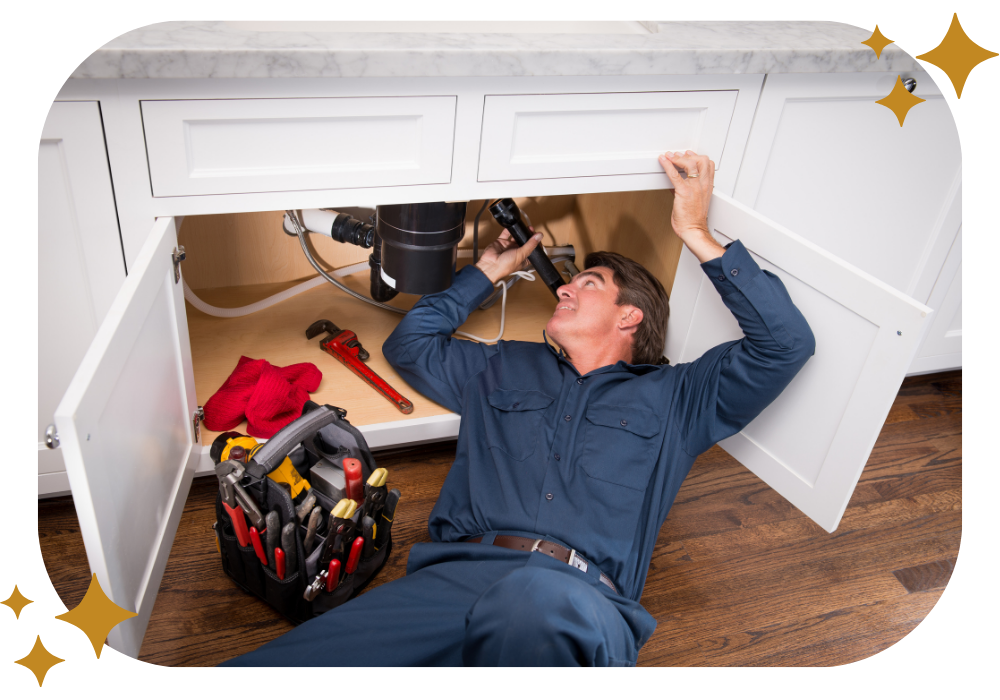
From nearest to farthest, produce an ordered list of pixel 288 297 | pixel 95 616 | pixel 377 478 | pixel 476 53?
pixel 95 616 < pixel 476 53 < pixel 377 478 < pixel 288 297

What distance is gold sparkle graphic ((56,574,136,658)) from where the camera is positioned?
0.88 metres

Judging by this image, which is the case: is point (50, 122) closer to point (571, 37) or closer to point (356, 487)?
point (356, 487)

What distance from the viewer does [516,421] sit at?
1.40 m

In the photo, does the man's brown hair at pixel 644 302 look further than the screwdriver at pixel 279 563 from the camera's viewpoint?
Yes

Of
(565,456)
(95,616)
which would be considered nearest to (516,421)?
(565,456)

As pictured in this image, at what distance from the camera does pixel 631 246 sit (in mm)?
1867

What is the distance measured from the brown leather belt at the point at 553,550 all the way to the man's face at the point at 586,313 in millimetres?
423

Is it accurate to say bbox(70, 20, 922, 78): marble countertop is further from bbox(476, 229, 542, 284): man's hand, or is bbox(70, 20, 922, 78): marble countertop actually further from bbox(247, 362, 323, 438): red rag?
bbox(247, 362, 323, 438): red rag

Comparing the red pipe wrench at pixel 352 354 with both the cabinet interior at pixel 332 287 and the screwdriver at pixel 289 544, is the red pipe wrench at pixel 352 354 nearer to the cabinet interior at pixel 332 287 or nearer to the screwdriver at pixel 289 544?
the cabinet interior at pixel 332 287

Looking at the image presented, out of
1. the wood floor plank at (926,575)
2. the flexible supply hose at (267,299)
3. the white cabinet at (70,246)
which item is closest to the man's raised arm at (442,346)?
the flexible supply hose at (267,299)

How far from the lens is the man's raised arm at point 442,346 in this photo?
1521 mm

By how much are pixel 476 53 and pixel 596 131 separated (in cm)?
31

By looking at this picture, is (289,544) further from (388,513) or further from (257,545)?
(388,513)

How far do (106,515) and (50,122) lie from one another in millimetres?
588
